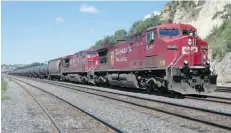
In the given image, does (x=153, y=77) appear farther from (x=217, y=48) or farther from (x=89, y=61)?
(x=217, y=48)

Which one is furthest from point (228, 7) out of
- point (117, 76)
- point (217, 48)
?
point (117, 76)

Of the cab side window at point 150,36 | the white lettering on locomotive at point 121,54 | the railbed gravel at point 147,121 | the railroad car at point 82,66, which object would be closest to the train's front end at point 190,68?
the cab side window at point 150,36

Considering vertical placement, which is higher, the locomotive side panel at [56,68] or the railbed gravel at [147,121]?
the locomotive side panel at [56,68]

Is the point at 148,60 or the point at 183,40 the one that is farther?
the point at 148,60

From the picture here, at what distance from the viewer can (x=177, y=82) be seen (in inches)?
533

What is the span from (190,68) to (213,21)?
29.3 metres

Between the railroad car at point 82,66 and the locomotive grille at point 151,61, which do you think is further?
the railroad car at point 82,66

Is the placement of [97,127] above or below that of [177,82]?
below

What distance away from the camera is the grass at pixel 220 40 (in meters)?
30.0

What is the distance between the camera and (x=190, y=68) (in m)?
13.8

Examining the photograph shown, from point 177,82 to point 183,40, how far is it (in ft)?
6.24

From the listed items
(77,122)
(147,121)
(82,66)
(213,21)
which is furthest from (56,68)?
(147,121)

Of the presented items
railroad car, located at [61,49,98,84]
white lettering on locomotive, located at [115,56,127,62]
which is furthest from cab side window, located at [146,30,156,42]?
railroad car, located at [61,49,98,84]

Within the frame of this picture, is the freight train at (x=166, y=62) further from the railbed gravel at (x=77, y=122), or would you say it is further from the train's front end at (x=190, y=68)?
the railbed gravel at (x=77, y=122)
